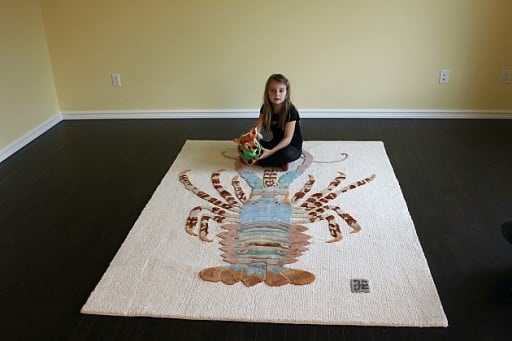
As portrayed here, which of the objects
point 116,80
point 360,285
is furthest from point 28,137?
point 360,285

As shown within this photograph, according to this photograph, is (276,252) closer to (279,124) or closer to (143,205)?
(143,205)

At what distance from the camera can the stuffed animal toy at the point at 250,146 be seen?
307cm

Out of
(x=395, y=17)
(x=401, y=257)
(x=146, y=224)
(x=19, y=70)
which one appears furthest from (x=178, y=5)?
(x=401, y=257)

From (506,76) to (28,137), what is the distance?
354 centimetres

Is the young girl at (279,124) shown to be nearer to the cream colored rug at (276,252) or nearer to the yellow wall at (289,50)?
the cream colored rug at (276,252)

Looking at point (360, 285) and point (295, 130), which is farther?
point (295, 130)

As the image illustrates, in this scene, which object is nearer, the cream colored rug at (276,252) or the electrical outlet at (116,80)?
the cream colored rug at (276,252)

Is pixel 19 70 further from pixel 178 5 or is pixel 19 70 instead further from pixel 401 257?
pixel 401 257

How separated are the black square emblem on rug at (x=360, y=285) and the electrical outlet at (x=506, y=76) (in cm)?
256

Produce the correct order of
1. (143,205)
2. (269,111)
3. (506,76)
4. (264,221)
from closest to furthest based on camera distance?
(264,221), (143,205), (269,111), (506,76)

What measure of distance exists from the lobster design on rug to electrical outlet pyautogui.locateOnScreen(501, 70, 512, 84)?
164cm

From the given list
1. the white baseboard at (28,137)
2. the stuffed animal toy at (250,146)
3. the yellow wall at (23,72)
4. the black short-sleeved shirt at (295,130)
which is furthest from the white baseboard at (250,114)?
the stuffed animal toy at (250,146)

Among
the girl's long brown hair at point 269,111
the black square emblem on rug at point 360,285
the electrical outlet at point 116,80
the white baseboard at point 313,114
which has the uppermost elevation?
the electrical outlet at point 116,80

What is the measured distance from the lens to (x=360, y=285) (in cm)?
205
